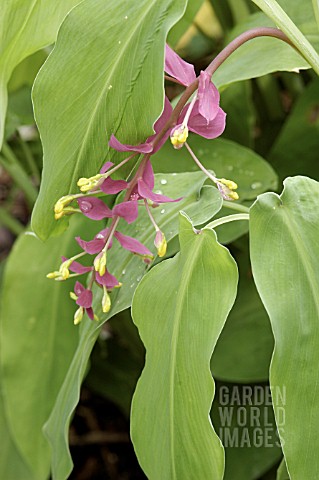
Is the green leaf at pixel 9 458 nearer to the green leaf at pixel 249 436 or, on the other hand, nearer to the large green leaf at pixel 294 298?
the green leaf at pixel 249 436

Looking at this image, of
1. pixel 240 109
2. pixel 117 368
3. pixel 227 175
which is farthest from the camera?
pixel 117 368

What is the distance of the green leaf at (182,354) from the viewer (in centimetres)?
44

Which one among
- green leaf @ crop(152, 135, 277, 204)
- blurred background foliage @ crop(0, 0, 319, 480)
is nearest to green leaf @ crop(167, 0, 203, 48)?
blurred background foliage @ crop(0, 0, 319, 480)

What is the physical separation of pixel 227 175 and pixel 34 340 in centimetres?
27

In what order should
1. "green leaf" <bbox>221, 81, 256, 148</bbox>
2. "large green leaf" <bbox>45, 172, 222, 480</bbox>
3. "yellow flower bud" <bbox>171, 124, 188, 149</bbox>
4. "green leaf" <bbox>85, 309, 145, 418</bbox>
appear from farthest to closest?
1. "green leaf" <bbox>85, 309, 145, 418</bbox>
2. "green leaf" <bbox>221, 81, 256, 148</bbox>
3. "large green leaf" <bbox>45, 172, 222, 480</bbox>
4. "yellow flower bud" <bbox>171, 124, 188, 149</bbox>

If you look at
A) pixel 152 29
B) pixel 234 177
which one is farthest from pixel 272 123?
pixel 152 29

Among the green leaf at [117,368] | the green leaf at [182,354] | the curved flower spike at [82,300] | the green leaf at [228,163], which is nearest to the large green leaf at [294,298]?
the green leaf at [182,354]

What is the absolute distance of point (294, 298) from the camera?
1.41ft

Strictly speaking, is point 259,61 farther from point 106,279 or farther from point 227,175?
point 106,279

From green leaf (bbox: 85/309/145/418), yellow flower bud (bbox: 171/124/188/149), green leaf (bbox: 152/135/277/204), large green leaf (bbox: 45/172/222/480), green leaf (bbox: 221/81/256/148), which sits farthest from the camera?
green leaf (bbox: 85/309/145/418)

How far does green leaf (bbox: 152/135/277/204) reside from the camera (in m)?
0.70

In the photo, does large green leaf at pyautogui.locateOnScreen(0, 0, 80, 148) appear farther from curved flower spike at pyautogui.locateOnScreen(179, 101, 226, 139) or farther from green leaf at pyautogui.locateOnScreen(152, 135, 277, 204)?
green leaf at pyautogui.locateOnScreen(152, 135, 277, 204)

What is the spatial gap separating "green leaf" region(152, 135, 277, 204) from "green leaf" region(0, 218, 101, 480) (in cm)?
13

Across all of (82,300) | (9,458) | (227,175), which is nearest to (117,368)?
(9,458)
